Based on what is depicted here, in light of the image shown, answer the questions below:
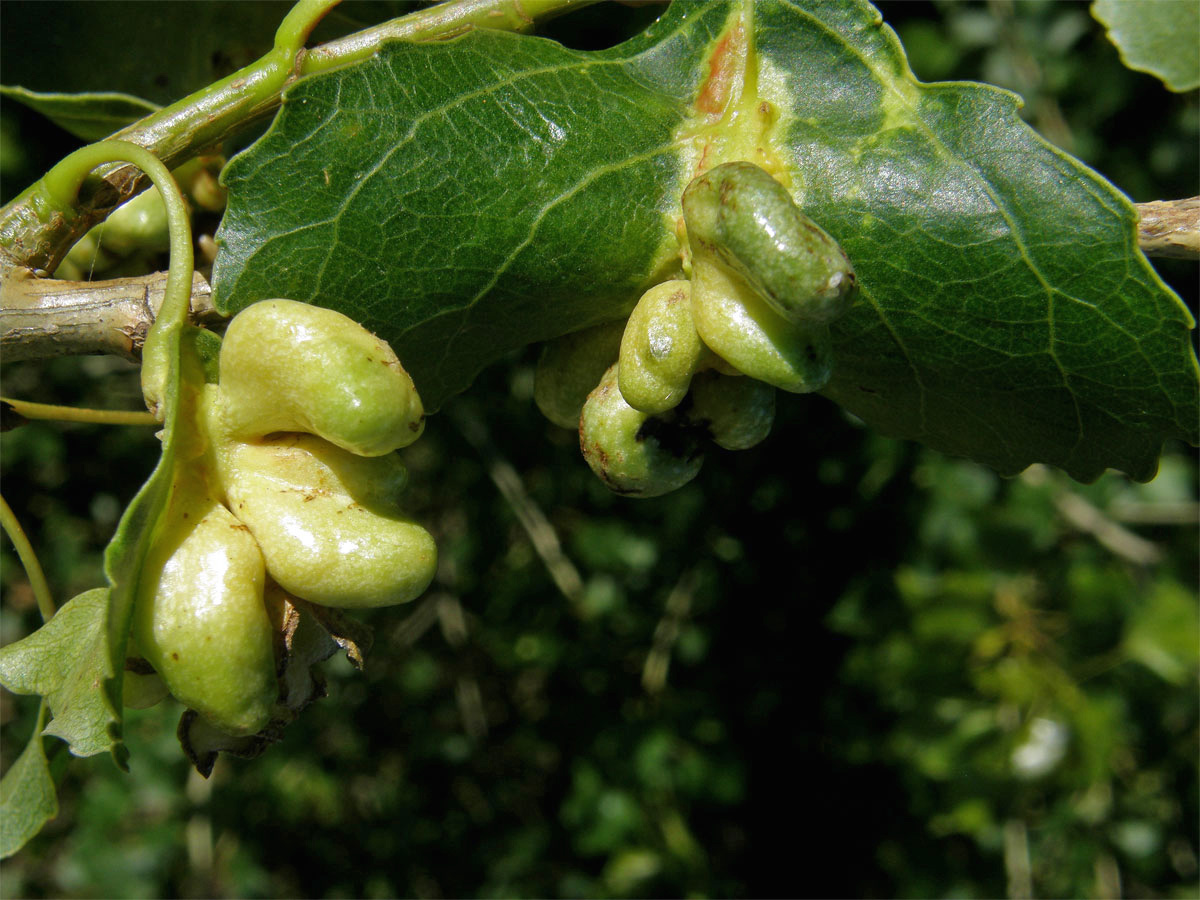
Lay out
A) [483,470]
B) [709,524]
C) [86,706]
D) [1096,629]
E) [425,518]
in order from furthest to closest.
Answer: [425,518] < [483,470] < [709,524] < [1096,629] < [86,706]

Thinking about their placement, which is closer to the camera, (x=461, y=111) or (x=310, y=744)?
(x=461, y=111)

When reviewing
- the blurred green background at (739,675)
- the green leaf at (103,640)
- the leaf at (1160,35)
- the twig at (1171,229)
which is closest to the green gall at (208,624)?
the green leaf at (103,640)

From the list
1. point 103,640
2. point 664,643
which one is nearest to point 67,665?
point 103,640

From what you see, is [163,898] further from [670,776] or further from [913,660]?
[913,660]

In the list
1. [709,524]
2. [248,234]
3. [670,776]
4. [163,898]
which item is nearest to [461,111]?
[248,234]

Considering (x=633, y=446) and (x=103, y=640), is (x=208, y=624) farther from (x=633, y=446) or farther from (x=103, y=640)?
(x=633, y=446)

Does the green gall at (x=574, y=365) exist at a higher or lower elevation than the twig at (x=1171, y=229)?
lower

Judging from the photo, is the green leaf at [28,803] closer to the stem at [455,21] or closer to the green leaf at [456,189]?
the green leaf at [456,189]

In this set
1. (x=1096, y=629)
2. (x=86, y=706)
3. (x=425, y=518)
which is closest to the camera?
(x=86, y=706)
